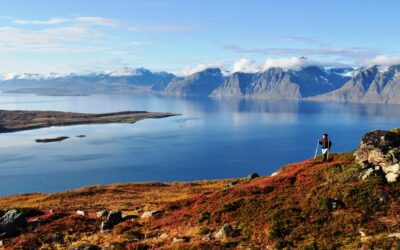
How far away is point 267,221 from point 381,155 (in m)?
12.8

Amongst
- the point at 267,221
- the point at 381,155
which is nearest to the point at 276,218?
the point at 267,221

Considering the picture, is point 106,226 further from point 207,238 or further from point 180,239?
point 207,238

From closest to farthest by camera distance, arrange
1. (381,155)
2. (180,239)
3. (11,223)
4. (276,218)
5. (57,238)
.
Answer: (180,239) → (276,218) → (57,238) → (11,223) → (381,155)

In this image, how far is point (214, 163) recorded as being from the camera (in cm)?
18562

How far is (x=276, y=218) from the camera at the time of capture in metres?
29.5

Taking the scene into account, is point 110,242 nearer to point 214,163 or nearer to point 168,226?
point 168,226

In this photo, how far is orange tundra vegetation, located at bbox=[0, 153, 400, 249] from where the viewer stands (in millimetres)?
26109

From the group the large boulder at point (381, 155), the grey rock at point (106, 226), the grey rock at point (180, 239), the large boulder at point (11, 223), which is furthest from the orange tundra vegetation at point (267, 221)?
the large boulder at point (381, 155)

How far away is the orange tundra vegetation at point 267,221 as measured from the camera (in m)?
26.1

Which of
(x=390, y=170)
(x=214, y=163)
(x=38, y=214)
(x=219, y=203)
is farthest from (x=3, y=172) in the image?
(x=390, y=170)

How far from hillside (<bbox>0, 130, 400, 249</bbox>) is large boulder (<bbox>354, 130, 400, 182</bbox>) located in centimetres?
7

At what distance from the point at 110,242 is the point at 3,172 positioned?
152m

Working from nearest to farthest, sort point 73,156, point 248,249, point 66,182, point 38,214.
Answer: point 248,249, point 38,214, point 66,182, point 73,156

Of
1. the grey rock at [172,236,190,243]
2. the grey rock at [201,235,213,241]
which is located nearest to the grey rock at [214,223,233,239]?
the grey rock at [201,235,213,241]
